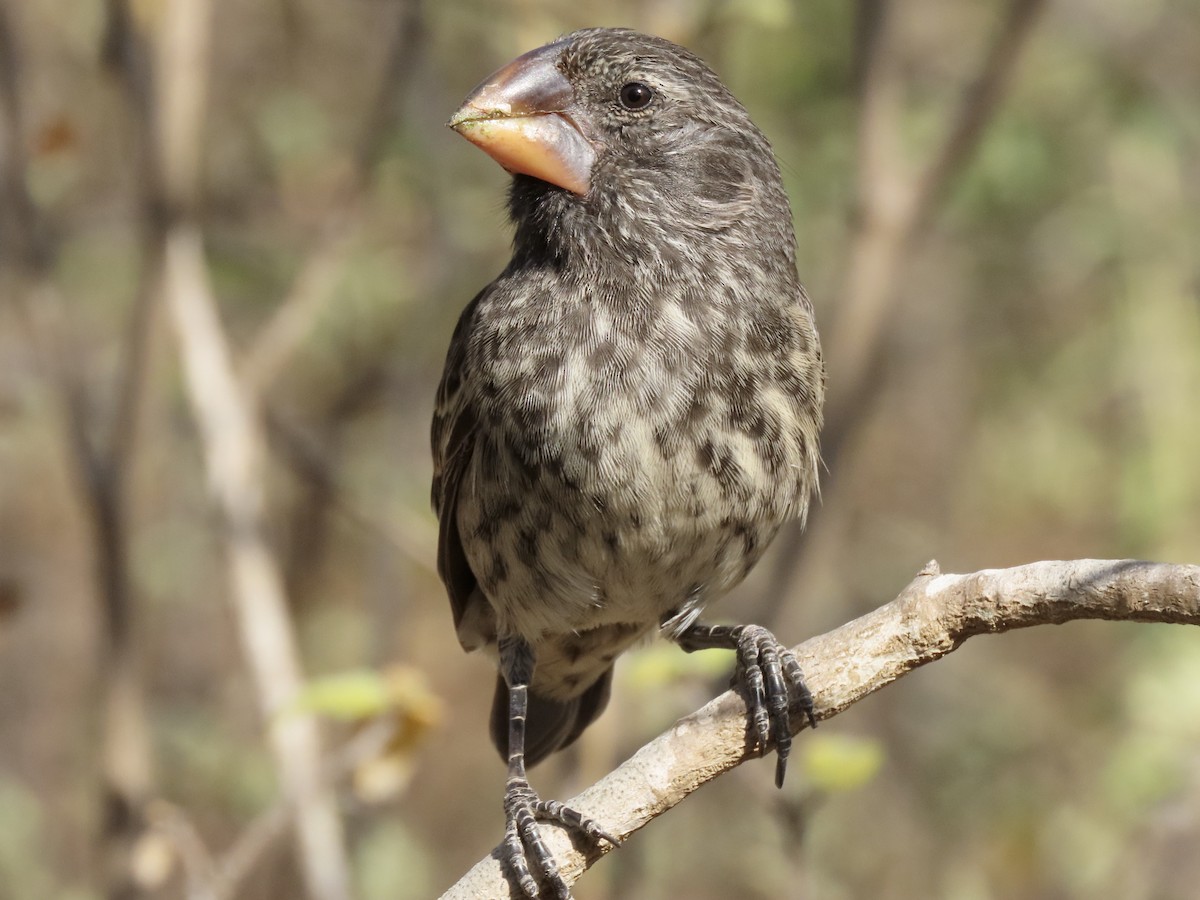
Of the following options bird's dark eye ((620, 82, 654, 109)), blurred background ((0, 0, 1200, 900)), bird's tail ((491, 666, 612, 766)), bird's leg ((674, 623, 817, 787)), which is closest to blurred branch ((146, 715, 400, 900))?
blurred background ((0, 0, 1200, 900))

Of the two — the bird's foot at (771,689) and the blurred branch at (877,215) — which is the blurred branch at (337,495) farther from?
the bird's foot at (771,689)

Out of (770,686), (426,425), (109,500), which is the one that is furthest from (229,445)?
(770,686)

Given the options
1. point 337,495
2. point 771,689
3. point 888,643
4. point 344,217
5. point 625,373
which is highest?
point 344,217

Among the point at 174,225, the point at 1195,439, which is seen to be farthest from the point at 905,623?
the point at 1195,439

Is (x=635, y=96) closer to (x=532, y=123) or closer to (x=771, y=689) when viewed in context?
(x=532, y=123)

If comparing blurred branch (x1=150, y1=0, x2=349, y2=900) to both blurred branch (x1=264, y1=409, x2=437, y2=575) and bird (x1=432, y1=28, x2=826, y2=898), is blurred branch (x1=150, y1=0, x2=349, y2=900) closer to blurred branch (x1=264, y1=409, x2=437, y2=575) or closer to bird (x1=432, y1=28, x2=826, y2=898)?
blurred branch (x1=264, y1=409, x2=437, y2=575)

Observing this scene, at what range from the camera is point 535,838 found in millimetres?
2801

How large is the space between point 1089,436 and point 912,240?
2624mm

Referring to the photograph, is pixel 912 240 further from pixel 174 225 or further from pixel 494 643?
pixel 174 225

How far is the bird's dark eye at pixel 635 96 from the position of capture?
324cm

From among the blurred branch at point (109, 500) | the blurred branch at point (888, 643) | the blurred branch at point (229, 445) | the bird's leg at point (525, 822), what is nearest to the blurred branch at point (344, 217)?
the blurred branch at point (229, 445)

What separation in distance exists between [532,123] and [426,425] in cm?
253

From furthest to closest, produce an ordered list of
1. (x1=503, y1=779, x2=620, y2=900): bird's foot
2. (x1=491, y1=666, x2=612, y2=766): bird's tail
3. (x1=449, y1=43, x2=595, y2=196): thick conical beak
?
(x1=491, y1=666, x2=612, y2=766): bird's tail
(x1=449, y1=43, x2=595, y2=196): thick conical beak
(x1=503, y1=779, x2=620, y2=900): bird's foot

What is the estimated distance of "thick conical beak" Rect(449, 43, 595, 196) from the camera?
A: 123 inches
